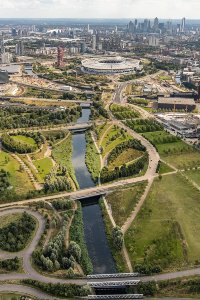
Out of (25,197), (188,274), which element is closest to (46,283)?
(188,274)

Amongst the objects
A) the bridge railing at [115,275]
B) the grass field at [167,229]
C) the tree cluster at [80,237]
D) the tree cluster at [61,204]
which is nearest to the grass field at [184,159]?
the grass field at [167,229]

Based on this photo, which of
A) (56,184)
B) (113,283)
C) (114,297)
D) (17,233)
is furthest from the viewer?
(56,184)

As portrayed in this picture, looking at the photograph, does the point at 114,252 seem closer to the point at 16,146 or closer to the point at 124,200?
the point at 124,200

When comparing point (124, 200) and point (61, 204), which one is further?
point (124, 200)

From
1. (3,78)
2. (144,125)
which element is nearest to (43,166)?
(144,125)

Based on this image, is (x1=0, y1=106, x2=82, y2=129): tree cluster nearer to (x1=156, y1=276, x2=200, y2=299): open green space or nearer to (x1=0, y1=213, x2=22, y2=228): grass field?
(x1=0, y1=213, x2=22, y2=228): grass field

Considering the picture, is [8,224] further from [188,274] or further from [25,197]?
[188,274]
